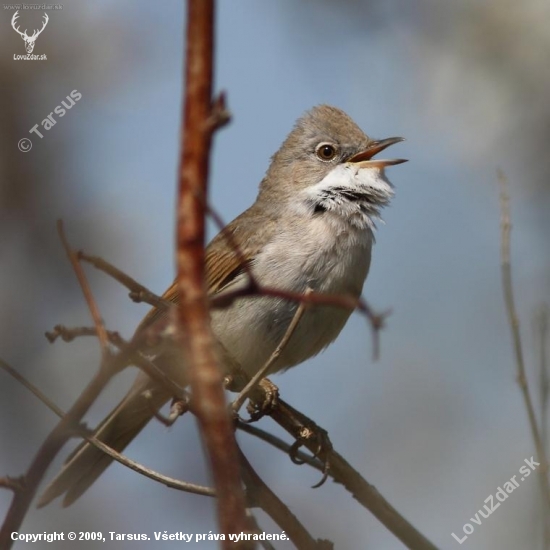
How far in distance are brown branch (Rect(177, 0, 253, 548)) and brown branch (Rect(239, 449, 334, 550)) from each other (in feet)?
4.49

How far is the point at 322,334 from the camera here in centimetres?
473

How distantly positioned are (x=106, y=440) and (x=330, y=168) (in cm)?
217

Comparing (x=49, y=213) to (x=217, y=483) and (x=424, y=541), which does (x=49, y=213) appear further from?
(x=217, y=483)

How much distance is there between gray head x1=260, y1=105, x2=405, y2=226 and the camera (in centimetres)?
502

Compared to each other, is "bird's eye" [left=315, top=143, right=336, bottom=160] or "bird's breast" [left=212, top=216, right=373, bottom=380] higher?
"bird's eye" [left=315, top=143, right=336, bottom=160]

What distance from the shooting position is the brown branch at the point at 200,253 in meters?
0.90

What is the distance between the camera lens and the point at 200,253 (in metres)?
0.90

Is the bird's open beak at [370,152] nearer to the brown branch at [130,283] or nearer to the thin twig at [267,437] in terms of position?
the thin twig at [267,437]

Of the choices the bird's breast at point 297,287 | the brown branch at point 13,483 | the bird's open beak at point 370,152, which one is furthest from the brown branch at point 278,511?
the bird's open beak at point 370,152

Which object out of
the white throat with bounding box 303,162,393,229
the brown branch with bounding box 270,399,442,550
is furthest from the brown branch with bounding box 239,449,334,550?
the white throat with bounding box 303,162,393,229

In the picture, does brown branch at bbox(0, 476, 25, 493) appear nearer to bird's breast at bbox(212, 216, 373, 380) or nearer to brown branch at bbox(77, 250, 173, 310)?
brown branch at bbox(77, 250, 173, 310)

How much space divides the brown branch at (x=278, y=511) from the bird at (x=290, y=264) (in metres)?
1.65

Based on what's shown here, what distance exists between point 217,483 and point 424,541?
1437mm

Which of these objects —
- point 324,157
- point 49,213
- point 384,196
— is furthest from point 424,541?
point 49,213
